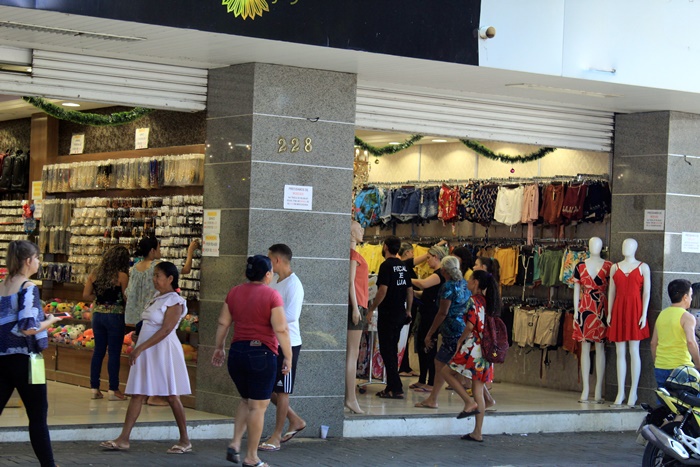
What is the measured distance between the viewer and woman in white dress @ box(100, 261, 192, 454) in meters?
9.27

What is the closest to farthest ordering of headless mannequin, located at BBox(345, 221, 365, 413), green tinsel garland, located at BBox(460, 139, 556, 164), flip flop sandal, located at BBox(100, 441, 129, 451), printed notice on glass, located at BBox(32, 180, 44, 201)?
1. flip flop sandal, located at BBox(100, 441, 129, 451)
2. headless mannequin, located at BBox(345, 221, 365, 413)
3. printed notice on glass, located at BBox(32, 180, 44, 201)
4. green tinsel garland, located at BBox(460, 139, 556, 164)

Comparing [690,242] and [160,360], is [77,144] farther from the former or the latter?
[690,242]

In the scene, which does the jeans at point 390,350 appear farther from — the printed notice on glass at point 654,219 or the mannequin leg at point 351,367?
the printed notice on glass at point 654,219

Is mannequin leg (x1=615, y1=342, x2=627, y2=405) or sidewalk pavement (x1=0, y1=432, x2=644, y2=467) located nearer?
sidewalk pavement (x1=0, y1=432, x2=644, y2=467)

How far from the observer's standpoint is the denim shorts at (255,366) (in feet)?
27.9

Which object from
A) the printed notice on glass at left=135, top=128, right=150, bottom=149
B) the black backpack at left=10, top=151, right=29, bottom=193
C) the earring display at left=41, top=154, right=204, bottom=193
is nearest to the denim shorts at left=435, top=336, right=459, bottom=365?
the earring display at left=41, top=154, right=204, bottom=193

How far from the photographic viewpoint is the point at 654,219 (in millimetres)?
13273

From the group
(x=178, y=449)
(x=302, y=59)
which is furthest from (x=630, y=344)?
(x=178, y=449)

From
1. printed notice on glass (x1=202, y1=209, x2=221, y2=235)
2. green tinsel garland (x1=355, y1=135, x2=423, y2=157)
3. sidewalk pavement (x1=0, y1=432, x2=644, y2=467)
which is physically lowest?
sidewalk pavement (x1=0, y1=432, x2=644, y2=467)

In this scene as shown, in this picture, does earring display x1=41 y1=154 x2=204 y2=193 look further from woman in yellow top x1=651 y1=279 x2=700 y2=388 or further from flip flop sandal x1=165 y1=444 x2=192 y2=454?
woman in yellow top x1=651 y1=279 x2=700 y2=388

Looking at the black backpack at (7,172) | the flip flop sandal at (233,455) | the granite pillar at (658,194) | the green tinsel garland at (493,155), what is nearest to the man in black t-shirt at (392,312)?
the granite pillar at (658,194)

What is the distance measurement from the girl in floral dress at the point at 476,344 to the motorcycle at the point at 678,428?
6.98 feet

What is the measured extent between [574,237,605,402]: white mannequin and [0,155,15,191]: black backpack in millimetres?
8040

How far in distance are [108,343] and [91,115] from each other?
9.05ft
